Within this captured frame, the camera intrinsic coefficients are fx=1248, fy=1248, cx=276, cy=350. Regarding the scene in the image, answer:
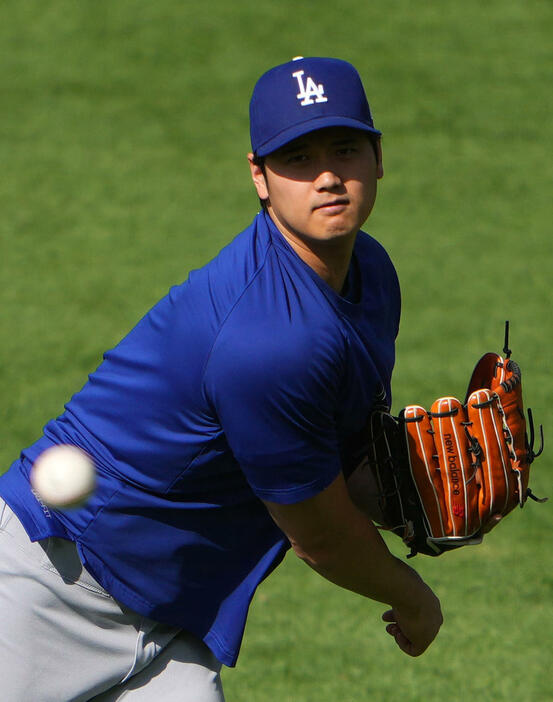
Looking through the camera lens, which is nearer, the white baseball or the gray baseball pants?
the white baseball

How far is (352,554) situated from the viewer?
9.16ft

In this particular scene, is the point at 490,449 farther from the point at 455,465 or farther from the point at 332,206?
the point at 332,206

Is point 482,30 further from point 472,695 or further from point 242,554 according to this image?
point 242,554

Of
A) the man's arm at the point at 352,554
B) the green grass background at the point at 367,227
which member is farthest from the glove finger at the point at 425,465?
the green grass background at the point at 367,227

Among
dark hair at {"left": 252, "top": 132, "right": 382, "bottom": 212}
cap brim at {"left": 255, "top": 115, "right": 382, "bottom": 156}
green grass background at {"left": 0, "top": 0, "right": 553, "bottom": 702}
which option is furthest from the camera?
green grass background at {"left": 0, "top": 0, "right": 553, "bottom": 702}

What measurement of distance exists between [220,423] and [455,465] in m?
0.75

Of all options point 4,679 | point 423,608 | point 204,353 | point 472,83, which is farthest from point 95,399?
point 472,83

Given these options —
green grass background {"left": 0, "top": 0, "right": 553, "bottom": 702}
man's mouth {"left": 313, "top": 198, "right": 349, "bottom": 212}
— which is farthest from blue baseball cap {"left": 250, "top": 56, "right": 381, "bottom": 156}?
green grass background {"left": 0, "top": 0, "right": 553, "bottom": 702}

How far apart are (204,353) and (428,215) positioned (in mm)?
5404

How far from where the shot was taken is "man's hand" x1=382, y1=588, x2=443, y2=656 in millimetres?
3000

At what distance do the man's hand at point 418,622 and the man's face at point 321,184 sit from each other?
36.6 inches

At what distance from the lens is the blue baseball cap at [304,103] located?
2672mm

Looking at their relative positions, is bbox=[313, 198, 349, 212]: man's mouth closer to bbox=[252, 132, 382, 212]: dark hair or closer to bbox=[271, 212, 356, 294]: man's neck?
bbox=[271, 212, 356, 294]: man's neck

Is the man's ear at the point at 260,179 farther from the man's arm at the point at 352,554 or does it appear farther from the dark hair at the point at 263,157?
the man's arm at the point at 352,554
